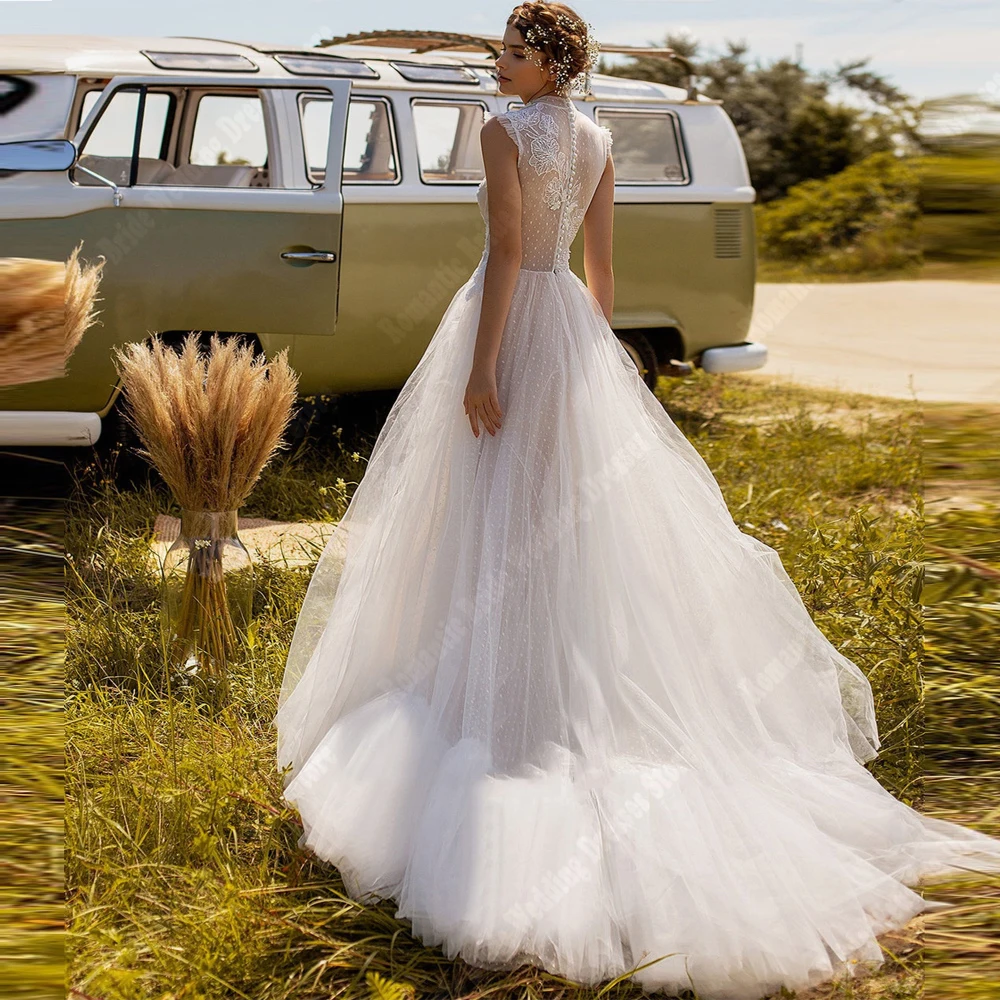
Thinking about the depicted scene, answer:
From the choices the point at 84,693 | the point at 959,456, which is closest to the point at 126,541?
the point at 84,693

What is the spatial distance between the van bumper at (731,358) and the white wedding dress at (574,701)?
409 cm

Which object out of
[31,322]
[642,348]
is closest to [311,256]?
[642,348]

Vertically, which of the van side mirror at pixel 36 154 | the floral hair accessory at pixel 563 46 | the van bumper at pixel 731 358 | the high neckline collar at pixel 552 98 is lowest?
the van bumper at pixel 731 358

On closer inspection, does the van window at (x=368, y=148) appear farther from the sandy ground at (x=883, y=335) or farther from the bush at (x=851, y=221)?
the bush at (x=851, y=221)

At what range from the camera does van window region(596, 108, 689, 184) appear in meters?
6.76

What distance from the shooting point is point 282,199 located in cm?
543

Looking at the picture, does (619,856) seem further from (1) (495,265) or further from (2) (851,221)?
(2) (851,221)

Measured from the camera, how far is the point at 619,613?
9.23 ft

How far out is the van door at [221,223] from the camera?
516cm

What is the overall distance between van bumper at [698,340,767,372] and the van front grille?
22.7 inches

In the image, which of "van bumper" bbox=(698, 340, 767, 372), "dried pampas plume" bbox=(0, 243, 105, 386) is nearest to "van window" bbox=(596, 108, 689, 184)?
"van bumper" bbox=(698, 340, 767, 372)

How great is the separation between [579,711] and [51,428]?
330 cm

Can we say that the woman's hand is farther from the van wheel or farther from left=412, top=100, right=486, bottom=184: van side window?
the van wheel

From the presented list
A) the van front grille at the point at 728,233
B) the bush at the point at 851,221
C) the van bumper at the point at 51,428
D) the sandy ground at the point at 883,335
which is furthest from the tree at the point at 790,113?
the van bumper at the point at 51,428
